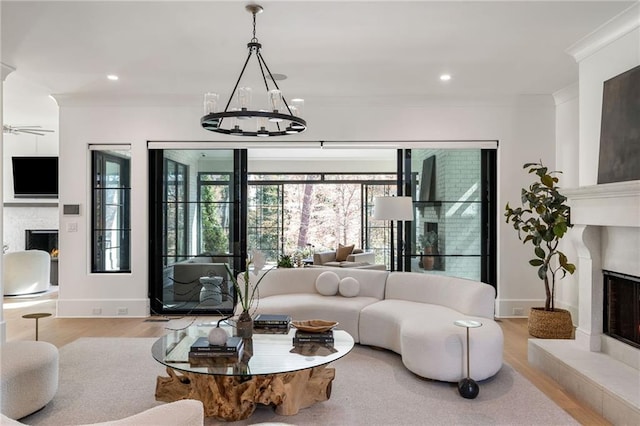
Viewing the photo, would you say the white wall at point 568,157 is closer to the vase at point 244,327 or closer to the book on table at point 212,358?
the vase at point 244,327

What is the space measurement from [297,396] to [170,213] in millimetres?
3805

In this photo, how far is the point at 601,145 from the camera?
3730 mm

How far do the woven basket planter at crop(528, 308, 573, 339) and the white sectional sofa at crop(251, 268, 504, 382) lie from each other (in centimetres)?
92

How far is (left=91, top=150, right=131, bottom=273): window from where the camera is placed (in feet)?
19.4

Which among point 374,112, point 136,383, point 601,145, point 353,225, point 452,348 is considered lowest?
point 136,383

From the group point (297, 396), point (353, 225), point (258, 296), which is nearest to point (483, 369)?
point (297, 396)

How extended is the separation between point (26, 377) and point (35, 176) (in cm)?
672

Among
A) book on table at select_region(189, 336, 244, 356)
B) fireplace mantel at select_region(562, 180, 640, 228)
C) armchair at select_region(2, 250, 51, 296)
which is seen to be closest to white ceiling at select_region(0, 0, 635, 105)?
fireplace mantel at select_region(562, 180, 640, 228)

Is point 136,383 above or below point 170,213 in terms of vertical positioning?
below

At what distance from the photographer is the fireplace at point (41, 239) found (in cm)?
852

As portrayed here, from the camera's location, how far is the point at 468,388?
3168 millimetres

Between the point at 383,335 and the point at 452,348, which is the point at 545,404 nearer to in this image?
the point at 452,348

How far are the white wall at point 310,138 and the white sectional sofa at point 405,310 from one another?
5.89 feet

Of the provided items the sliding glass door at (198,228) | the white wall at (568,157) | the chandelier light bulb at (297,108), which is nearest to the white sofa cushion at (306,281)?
the sliding glass door at (198,228)
